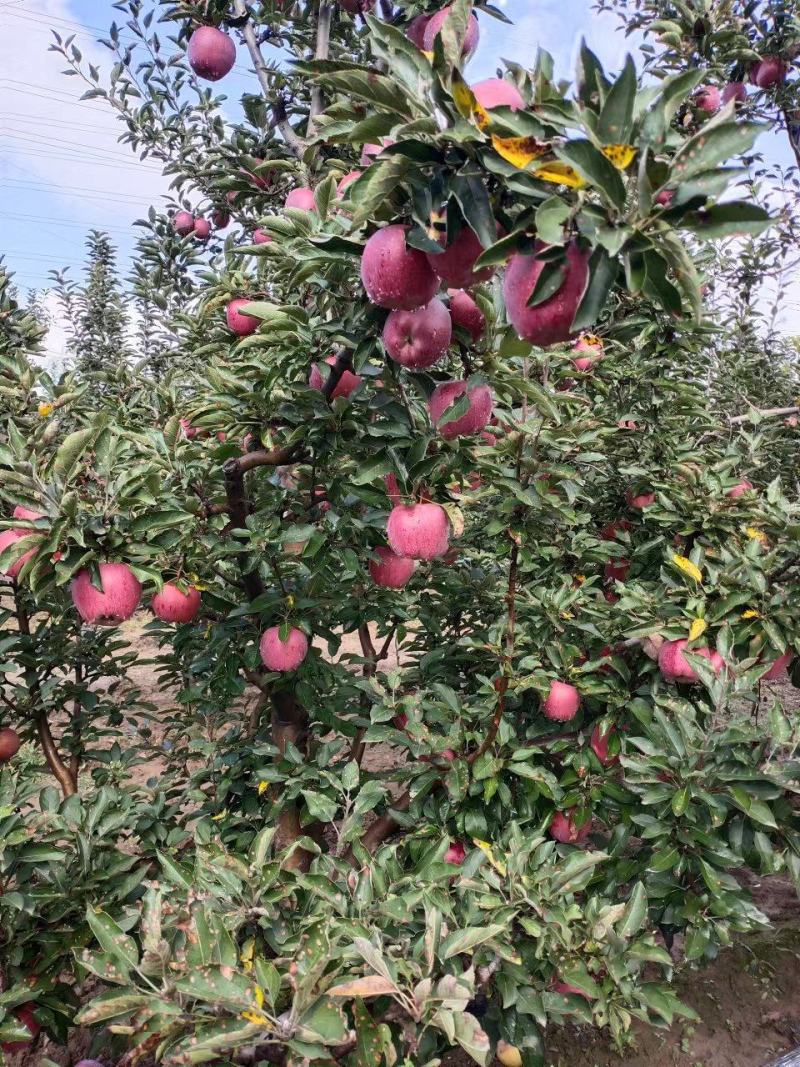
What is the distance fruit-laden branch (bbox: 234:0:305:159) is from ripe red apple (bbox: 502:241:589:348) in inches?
78.4

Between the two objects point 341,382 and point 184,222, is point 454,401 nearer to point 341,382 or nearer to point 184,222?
point 341,382

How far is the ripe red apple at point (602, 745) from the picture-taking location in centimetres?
213

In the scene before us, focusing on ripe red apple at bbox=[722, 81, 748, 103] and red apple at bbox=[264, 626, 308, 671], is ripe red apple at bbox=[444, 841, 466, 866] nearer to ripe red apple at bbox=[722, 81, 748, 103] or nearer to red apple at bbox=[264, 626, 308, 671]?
red apple at bbox=[264, 626, 308, 671]

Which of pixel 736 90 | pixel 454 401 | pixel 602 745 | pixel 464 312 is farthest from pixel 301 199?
pixel 736 90

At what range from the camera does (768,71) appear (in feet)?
9.87

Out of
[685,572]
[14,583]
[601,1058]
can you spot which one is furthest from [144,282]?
[601,1058]

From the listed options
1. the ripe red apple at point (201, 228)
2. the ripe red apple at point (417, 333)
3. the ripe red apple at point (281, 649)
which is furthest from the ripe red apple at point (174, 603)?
the ripe red apple at point (201, 228)

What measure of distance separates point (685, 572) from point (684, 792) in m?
0.61

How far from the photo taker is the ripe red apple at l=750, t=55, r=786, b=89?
300 cm

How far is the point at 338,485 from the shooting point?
5.82ft

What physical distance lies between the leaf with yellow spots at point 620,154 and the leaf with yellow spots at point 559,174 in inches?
1.5

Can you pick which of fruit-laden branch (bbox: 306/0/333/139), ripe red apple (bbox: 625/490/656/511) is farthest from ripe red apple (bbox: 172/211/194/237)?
ripe red apple (bbox: 625/490/656/511)

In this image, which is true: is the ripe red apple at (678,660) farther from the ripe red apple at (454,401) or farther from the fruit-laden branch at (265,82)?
the fruit-laden branch at (265,82)

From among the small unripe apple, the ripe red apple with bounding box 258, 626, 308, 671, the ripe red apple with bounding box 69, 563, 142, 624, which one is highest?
the ripe red apple with bounding box 69, 563, 142, 624
